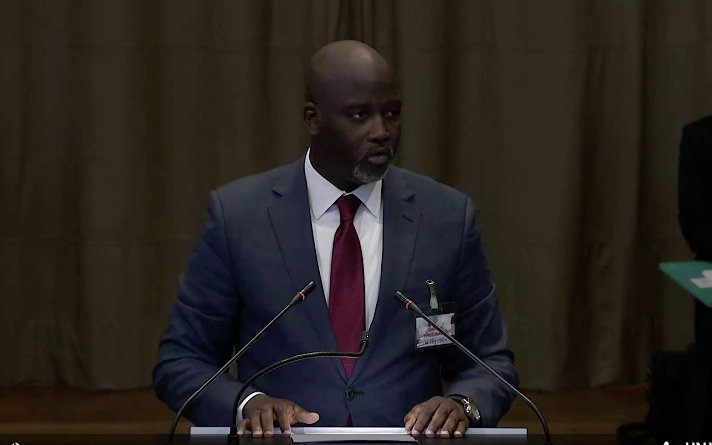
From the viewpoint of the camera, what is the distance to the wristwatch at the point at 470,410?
8.88 ft

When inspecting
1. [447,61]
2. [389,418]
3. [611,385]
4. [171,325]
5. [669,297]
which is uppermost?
[447,61]

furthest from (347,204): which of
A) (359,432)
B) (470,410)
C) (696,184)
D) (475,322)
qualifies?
(696,184)

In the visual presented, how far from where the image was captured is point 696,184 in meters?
4.80

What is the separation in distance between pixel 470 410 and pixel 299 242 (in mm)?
555

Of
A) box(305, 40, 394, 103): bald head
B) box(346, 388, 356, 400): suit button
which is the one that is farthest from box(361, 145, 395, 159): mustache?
box(346, 388, 356, 400): suit button

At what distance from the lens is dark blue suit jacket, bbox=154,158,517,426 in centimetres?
286

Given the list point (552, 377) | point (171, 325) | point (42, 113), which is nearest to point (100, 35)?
point (42, 113)

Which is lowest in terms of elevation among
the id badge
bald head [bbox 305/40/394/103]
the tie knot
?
the id badge

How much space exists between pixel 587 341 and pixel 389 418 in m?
2.89

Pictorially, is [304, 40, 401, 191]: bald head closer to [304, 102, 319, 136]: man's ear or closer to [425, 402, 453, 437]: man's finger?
[304, 102, 319, 136]: man's ear

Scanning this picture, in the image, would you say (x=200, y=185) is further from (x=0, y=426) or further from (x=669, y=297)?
(x=669, y=297)

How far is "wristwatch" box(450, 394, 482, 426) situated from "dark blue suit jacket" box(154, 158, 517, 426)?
4 centimetres

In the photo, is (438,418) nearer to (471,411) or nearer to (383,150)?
(471,411)

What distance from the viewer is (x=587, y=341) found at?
5621mm
